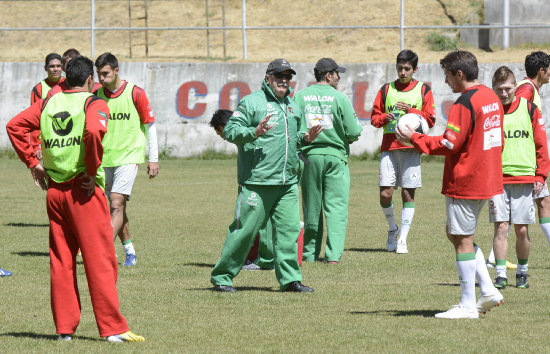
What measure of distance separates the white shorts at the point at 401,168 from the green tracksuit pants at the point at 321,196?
110 centimetres

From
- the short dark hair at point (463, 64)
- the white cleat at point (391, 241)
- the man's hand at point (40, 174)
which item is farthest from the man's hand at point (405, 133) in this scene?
the white cleat at point (391, 241)

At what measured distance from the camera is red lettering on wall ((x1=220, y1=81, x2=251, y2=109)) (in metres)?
26.5

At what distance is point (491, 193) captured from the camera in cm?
805

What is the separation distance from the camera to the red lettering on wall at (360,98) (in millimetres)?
25734

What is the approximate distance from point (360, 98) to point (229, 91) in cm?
337

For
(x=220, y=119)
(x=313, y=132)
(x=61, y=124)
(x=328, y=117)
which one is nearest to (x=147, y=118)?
(x=220, y=119)

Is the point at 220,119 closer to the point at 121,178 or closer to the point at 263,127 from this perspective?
the point at 121,178

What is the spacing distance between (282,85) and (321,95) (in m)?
2.25

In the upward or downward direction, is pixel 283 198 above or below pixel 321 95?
below

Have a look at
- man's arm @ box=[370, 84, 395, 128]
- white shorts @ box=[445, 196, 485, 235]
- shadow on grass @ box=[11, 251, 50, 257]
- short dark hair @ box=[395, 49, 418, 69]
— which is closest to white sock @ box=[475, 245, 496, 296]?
white shorts @ box=[445, 196, 485, 235]

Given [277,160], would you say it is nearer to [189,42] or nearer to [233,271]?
[233,271]

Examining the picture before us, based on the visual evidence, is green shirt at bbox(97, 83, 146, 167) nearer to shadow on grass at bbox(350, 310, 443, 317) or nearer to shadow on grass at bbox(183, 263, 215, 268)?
shadow on grass at bbox(183, 263, 215, 268)

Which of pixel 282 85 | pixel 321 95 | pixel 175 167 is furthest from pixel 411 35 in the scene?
pixel 282 85

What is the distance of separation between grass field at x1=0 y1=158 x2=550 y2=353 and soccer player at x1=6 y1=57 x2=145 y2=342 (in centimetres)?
24
